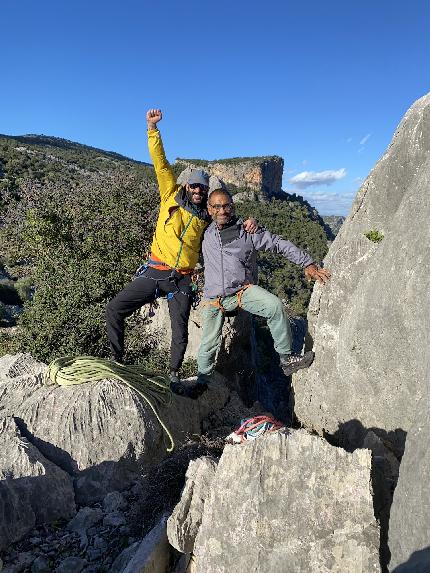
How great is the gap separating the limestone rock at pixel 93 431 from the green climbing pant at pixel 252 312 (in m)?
1.12

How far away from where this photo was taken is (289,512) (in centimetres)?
385

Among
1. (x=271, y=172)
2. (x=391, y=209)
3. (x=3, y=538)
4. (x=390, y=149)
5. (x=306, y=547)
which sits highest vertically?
(x=271, y=172)

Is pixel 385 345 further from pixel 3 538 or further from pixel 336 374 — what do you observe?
pixel 3 538

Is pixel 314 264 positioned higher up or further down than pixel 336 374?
higher up

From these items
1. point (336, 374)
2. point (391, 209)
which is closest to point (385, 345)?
point (336, 374)

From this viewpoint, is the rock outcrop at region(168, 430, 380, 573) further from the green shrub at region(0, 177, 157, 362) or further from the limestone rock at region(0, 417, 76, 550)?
the green shrub at region(0, 177, 157, 362)

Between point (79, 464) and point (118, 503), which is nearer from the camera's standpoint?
point (118, 503)

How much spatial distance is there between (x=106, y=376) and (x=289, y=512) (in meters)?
3.29

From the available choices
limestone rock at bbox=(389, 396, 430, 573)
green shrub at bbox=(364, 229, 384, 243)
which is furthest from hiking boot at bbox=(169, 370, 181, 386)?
limestone rock at bbox=(389, 396, 430, 573)

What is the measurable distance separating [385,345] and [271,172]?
387 feet

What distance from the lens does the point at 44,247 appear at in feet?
46.4

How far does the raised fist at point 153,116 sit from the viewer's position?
6.38m

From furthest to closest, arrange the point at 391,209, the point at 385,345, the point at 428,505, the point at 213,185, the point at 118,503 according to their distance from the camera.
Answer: the point at 213,185 → the point at 391,209 → the point at 385,345 → the point at 118,503 → the point at 428,505

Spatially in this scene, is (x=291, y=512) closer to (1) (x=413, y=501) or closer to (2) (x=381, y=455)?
(1) (x=413, y=501)
